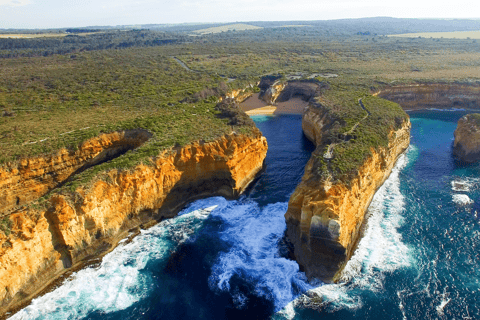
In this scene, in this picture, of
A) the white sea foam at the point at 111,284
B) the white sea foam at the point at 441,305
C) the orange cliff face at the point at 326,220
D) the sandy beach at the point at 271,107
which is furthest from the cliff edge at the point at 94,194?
the sandy beach at the point at 271,107

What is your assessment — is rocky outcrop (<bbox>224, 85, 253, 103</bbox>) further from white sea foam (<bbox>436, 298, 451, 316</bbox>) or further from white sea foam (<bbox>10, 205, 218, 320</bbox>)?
white sea foam (<bbox>436, 298, 451, 316</bbox>)

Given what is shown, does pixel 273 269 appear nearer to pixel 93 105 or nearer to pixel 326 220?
pixel 326 220

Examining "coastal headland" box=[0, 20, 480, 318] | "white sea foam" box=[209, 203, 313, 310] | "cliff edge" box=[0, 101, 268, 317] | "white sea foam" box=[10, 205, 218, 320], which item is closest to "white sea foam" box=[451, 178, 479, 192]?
"coastal headland" box=[0, 20, 480, 318]

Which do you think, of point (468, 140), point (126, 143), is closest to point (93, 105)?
point (126, 143)

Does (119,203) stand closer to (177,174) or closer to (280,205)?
(177,174)

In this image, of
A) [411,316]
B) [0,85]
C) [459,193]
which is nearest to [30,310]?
[411,316]

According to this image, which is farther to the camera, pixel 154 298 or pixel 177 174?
pixel 177 174

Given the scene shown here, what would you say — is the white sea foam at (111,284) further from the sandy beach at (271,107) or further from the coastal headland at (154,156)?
the sandy beach at (271,107)
